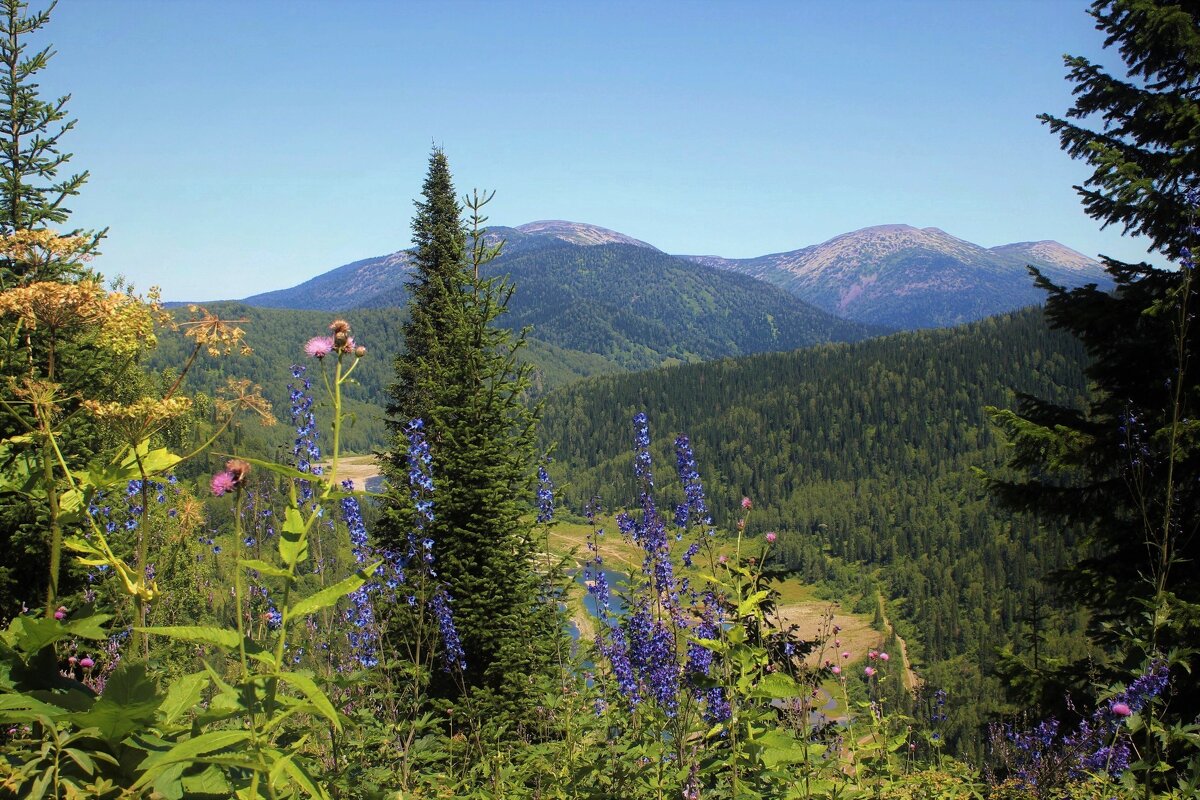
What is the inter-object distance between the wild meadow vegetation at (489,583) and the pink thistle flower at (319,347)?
0.03 metres

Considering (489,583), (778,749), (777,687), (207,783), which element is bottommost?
(489,583)

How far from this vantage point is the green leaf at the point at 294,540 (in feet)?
4.78

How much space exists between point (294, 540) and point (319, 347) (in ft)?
2.24

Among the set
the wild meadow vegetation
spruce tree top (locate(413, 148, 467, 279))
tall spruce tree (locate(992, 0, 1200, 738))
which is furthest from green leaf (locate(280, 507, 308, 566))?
spruce tree top (locate(413, 148, 467, 279))

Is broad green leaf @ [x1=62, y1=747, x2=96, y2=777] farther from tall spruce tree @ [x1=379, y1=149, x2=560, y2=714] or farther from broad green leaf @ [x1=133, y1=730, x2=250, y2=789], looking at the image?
tall spruce tree @ [x1=379, y1=149, x2=560, y2=714]

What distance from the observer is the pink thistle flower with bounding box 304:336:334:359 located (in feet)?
6.40

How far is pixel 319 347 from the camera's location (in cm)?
199

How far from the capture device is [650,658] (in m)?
5.18

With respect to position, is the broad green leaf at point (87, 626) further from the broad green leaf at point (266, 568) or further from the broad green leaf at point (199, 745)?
the broad green leaf at point (266, 568)

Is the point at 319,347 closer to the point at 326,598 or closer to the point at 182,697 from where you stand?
the point at 326,598

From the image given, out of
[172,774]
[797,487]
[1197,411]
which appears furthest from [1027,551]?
[172,774]

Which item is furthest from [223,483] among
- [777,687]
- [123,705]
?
[777,687]

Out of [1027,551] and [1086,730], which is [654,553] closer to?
[1086,730]

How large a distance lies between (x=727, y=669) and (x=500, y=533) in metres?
9.34
